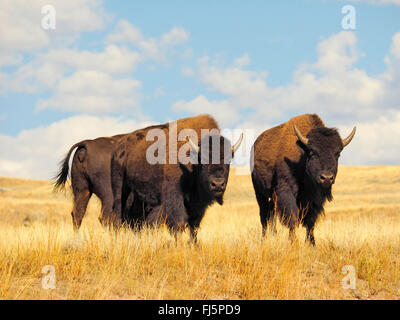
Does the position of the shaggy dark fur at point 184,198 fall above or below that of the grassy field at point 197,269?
above

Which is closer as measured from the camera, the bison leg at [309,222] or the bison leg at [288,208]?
the bison leg at [288,208]

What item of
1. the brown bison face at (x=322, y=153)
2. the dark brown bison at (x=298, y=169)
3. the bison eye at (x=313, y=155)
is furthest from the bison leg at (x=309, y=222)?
the bison eye at (x=313, y=155)

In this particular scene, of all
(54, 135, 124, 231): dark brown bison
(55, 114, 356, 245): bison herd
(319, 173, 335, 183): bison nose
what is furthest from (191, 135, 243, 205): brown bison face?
(54, 135, 124, 231): dark brown bison

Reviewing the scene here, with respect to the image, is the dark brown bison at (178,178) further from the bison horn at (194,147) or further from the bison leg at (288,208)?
the bison leg at (288,208)

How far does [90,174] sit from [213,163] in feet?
16.8

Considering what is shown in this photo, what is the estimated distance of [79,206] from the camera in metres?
11.9

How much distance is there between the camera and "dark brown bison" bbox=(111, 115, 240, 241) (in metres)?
8.09

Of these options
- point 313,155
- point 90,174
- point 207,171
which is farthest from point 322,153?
point 90,174

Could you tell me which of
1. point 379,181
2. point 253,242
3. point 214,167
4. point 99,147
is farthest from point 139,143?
point 379,181

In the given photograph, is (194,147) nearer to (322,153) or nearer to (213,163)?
(213,163)

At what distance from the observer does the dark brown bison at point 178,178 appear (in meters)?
8.09

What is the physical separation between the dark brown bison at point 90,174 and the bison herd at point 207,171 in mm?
848
